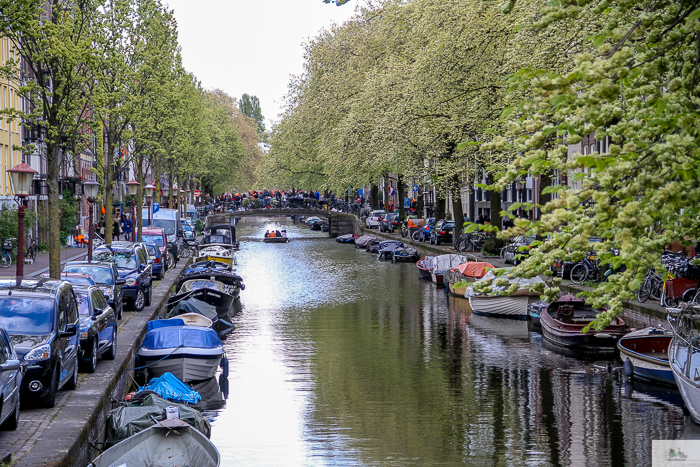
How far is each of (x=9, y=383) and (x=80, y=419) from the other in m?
2.00

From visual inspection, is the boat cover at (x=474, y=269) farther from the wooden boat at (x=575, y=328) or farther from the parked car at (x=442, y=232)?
the parked car at (x=442, y=232)

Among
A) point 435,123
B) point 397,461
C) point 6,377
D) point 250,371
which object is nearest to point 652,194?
point 6,377

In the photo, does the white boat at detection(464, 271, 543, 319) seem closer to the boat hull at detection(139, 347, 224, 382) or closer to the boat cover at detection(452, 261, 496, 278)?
the boat cover at detection(452, 261, 496, 278)

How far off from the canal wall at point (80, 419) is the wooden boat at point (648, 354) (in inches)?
486

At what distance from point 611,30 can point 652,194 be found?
4.71ft

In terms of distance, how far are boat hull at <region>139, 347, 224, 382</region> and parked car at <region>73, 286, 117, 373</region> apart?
4.53 feet

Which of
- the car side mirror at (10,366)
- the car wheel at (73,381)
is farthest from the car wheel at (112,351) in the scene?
the car side mirror at (10,366)

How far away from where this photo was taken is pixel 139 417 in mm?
15453

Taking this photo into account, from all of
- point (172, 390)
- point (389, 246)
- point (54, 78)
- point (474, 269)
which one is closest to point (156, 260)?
point (474, 269)

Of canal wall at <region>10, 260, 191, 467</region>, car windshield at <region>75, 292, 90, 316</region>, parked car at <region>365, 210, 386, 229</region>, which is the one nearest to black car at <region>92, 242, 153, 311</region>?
canal wall at <region>10, 260, 191, 467</region>

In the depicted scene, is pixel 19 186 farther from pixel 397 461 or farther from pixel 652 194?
pixel 652 194

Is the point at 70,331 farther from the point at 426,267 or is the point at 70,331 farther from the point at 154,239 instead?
the point at 426,267

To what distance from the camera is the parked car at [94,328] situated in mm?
18609

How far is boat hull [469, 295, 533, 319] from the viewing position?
36.1 m
